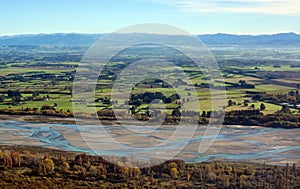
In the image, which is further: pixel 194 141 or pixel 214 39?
pixel 214 39

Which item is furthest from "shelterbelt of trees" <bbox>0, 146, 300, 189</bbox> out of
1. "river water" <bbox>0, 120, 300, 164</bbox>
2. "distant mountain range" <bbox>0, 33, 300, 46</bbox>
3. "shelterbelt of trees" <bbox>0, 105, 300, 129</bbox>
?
"distant mountain range" <bbox>0, 33, 300, 46</bbox>

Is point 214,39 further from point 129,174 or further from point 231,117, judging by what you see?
point 129,174

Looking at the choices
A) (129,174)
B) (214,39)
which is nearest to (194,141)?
(129,174)

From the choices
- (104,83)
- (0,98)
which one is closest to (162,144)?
(0,98)

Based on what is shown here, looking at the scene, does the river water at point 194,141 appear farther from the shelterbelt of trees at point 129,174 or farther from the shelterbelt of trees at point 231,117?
the shelterbelt of trees at point 129,174

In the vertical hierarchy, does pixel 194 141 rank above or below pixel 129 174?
above

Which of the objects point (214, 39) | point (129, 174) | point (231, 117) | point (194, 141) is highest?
point (214, 39)

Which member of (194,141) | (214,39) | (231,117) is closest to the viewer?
(194,141)

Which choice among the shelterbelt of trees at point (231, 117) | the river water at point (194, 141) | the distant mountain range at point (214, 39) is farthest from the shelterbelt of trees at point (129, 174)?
the distant mountain range at point (214, 39)

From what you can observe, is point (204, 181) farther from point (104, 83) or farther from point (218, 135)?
point (104, 83)
